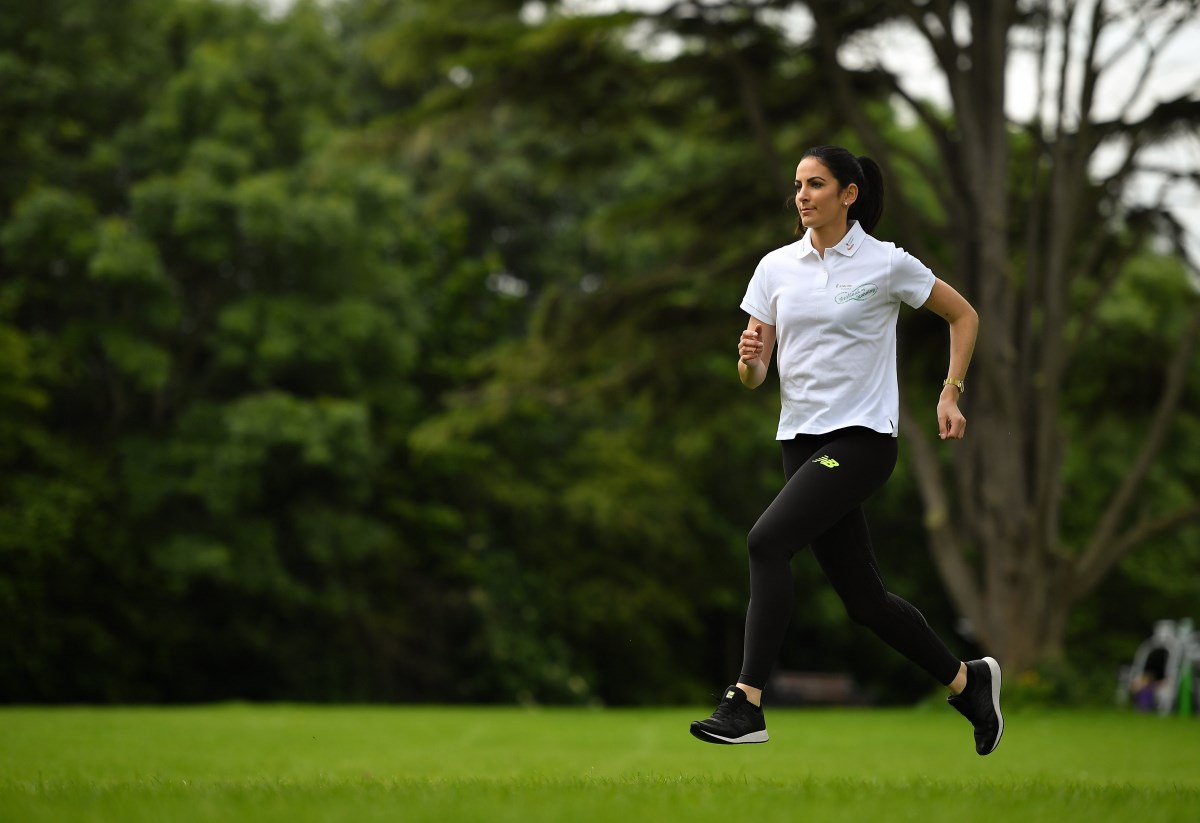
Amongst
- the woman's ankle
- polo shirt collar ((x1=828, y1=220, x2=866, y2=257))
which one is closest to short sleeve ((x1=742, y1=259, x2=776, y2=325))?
polo shirt collar ((x1=828, y1=220, x2=866, y2=257))

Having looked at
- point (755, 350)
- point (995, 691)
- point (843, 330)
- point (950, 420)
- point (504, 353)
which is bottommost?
point (995, 691)

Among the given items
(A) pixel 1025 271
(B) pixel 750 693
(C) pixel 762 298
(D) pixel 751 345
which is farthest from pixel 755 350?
(A) pixel 1025 271

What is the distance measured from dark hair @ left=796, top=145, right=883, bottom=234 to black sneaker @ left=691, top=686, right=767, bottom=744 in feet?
5.79

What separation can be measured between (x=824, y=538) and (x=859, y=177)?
130 cm

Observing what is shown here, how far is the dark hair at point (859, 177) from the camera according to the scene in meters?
5.54

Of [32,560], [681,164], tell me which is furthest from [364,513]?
[681,164]

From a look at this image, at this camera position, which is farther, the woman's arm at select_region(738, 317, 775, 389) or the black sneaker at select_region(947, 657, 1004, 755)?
the black sneaker at select_region(947, 657, 1004, 755)

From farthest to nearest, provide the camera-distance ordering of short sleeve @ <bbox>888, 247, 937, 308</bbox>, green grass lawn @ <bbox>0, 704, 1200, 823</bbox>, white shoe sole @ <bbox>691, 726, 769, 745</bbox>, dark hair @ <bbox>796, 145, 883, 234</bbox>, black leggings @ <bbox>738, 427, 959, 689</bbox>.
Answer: dark hair @ <bbox>796, 145, 883, 234</bbox> → short sleeve @ <bbox>888, 247, 937, 308</bbox> → black leggings @ <bbox>738, 427, 959, 689</bbox> → white shoe sole @ <bbox>691, 726, 769, 745</bbox> → green grass lawn @ <bbox>0, 704, 1200, 823</bbox>

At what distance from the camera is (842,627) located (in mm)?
34500

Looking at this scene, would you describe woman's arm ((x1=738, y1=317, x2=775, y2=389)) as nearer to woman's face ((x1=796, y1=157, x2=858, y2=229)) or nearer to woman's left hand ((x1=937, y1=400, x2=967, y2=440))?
woman's face ((x1=796, y1=157, x2=858, y2=229))

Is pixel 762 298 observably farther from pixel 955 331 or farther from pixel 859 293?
pixel 955 331

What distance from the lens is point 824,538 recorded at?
5.54m

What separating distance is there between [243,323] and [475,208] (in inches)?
426

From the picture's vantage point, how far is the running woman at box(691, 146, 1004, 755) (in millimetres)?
5281
